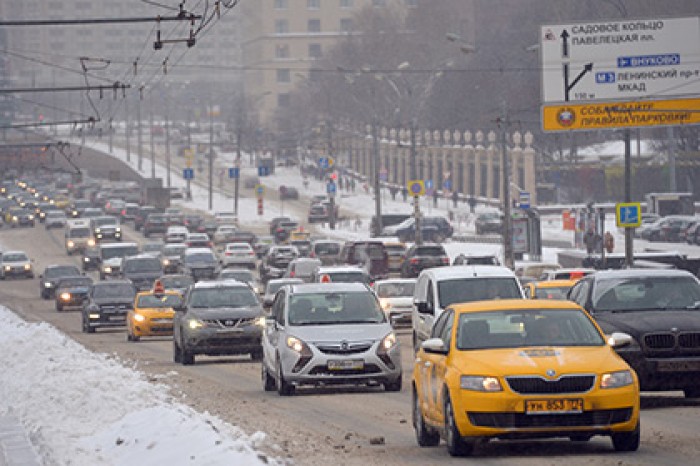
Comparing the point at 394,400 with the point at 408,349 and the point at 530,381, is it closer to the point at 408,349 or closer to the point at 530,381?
the point at 530,381

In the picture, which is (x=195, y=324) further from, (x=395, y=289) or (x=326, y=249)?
(x=326, y=249)

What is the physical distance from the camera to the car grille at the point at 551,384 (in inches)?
513

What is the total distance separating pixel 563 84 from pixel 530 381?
3534 cm

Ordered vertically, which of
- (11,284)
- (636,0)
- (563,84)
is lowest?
(11,284)

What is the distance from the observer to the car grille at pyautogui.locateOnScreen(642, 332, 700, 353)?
57.6ft

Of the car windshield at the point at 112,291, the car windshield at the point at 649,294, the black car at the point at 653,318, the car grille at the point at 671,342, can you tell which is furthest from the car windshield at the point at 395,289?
the car grille at the point at 671,342

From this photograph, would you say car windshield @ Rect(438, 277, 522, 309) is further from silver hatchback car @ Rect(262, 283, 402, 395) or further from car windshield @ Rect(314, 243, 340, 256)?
car windshield @ Rect(314, 243, 340, 256)

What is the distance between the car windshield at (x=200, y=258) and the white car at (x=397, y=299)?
2752 cm

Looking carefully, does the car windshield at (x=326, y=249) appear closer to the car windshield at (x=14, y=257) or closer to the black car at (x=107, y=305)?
the car windshield at (x=14, y=257)

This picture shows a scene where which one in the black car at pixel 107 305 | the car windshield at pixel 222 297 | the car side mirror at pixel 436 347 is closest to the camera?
the car side mirror at pixel 436 347

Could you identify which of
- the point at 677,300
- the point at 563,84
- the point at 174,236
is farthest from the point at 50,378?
the point at 174,236

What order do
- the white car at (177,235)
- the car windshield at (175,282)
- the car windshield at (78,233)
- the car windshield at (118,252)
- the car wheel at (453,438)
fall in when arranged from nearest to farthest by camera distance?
the car wheel at (453,438) < the car windshield at (175,282) < the car windshield at (118,252) < the white car at (177,235) < the car windshield at (78,233)

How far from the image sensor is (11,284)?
249 ft

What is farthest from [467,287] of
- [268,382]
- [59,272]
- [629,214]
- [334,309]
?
[59,272]
